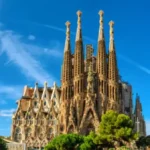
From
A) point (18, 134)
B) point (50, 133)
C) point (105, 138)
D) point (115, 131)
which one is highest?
point (50, 133)

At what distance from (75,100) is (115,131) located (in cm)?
1178

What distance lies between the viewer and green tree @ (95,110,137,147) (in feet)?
123

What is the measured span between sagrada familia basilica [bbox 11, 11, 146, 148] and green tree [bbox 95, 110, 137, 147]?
776cm

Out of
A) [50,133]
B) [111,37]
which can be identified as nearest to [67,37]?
[111,37]

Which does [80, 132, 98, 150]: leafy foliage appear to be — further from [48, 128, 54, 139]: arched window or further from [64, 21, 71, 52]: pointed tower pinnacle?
[64, 21, 71, 52]: pointed tower pinnacle

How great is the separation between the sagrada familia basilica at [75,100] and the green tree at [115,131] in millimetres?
7763

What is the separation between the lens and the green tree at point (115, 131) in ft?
123

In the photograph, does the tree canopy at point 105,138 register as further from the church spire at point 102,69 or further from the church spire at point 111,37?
the church spire at point 111,37

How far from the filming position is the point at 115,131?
3844 cm

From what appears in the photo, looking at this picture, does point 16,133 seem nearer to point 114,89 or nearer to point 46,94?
point 46,94

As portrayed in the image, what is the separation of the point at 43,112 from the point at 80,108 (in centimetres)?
634

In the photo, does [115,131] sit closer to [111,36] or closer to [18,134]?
[18,134]

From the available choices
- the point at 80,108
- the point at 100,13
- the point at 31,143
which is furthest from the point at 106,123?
the point at 100,13

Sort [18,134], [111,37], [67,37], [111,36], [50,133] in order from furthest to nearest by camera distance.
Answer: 1. [67,37]
2. [111,36]
3. [111,37]
4. [18,134]
5. [50,133]
